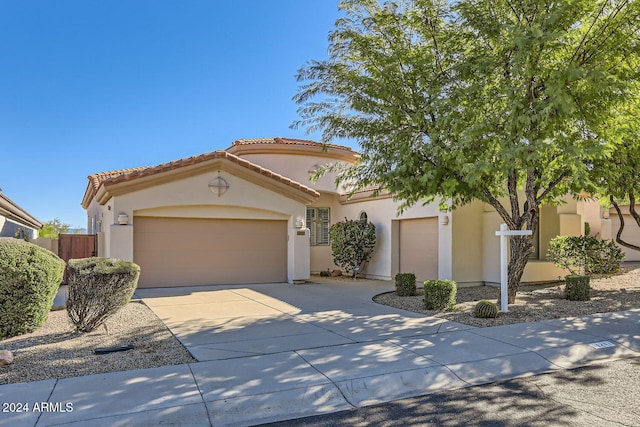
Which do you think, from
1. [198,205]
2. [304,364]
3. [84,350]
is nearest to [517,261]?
[304,364]

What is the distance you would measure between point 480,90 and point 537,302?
5534 millimetres

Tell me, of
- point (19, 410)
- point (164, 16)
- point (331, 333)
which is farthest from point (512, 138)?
point (164, 16)

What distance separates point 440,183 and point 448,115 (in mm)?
1589

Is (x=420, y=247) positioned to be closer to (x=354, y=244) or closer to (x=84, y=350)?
(x=354, y=244)

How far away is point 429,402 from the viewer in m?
5.13

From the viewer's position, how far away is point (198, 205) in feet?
47.4

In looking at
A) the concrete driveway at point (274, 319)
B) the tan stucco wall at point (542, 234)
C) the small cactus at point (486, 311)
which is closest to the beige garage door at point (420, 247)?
the tan stucco wall at point (542, 234)

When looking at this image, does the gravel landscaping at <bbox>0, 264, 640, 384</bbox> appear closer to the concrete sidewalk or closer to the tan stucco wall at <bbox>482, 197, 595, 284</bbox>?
the concrete sidewalk

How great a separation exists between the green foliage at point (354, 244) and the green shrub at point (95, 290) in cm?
1024

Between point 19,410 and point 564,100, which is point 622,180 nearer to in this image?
point 564,100

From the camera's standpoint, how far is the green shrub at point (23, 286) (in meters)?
7.29

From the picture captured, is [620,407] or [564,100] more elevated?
[564,100]

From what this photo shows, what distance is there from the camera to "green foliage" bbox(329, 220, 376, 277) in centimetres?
1705

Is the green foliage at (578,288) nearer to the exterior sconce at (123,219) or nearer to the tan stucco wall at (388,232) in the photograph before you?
the tan stucco wall at (388,232)
